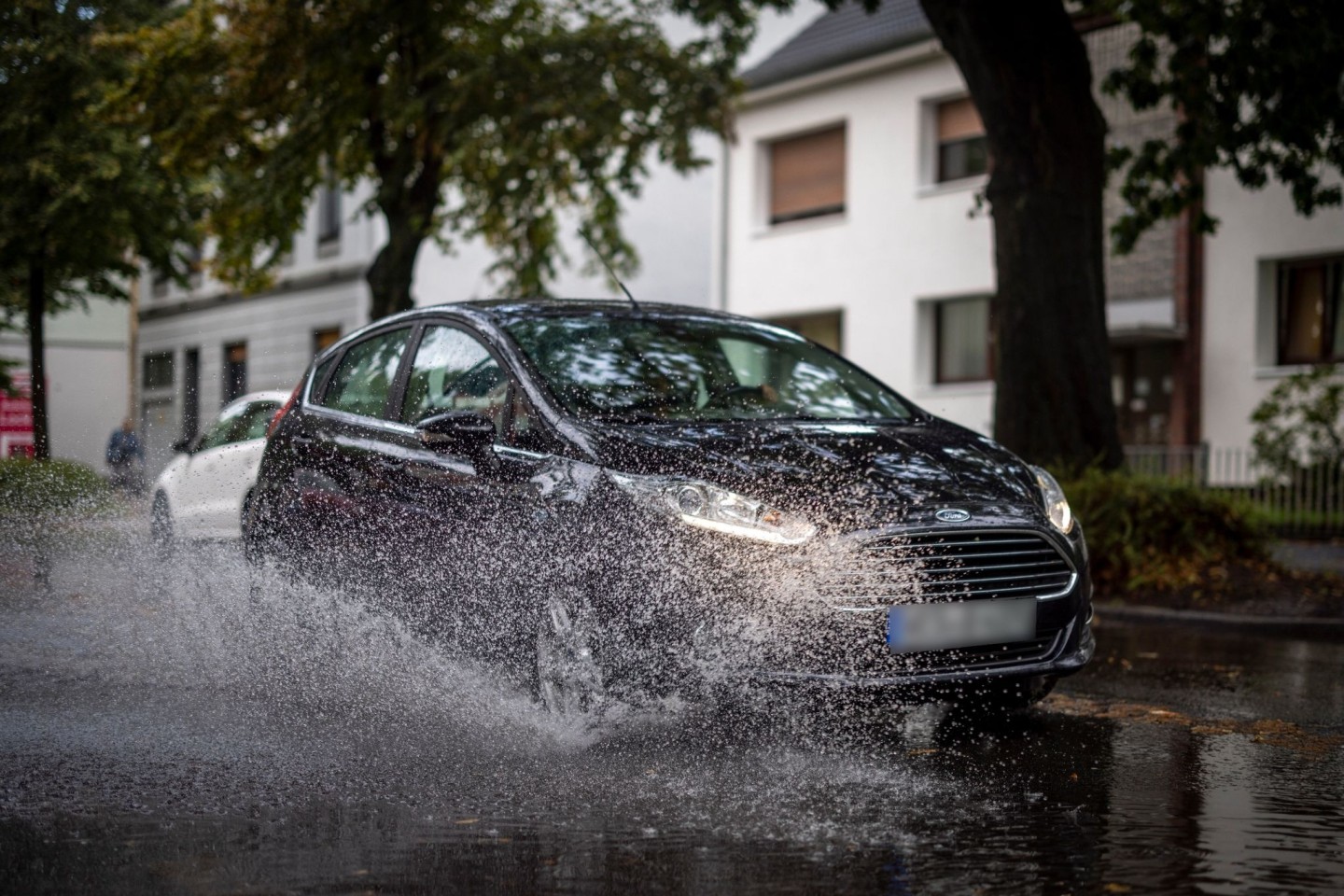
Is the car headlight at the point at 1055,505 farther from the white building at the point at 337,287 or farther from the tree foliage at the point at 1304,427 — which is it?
the white building at the point at 337,287

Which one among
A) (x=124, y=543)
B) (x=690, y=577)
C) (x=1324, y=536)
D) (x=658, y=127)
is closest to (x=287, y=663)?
(x=124, y=543)

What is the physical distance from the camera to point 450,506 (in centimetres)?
626

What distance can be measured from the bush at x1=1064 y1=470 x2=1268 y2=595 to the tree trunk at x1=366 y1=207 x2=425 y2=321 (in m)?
9.46

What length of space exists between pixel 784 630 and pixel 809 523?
0.35 m

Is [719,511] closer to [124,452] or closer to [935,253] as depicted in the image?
[935,253]

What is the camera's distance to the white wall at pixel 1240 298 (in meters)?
22.5

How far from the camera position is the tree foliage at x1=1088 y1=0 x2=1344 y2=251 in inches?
512

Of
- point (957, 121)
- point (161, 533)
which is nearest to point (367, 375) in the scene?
point (161, 533)

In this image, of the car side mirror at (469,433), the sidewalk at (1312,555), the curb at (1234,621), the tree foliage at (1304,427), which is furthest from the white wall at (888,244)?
the car side mirror at (469,433)

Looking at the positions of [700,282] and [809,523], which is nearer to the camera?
[809,523]

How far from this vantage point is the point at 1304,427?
807 inches

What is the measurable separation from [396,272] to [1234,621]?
11279 mm

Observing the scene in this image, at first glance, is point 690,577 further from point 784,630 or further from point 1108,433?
point 1108,433

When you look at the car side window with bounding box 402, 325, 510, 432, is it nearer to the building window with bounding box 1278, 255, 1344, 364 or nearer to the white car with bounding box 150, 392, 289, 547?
the white car with bounding box 150, 392, 289, 547
